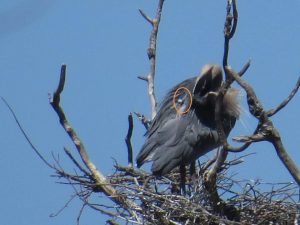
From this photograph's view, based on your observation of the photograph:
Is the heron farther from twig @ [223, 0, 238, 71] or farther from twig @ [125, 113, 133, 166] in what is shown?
twig @ [223, 0, 238, 71]

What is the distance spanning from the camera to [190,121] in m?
7.28

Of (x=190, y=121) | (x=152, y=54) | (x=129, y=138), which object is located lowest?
(x=129, y=138)

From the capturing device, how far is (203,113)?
23.9 ft

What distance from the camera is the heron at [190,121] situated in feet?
23.4

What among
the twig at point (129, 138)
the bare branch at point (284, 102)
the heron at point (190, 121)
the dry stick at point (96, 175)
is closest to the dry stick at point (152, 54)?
the heron at point (190, 121)

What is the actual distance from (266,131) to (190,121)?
1.90m

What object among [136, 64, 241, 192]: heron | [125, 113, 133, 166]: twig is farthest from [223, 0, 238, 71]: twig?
[136, 64, 241, 192]: heron

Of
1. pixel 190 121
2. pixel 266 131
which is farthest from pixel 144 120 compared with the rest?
pixel 266 131

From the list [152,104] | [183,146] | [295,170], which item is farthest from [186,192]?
[295,170]

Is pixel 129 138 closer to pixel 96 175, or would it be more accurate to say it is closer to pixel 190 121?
pixel 96 175

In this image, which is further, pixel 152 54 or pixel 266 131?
pixel 152 54

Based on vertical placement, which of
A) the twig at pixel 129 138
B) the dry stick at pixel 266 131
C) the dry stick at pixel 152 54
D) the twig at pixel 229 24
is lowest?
the dry stick at pixel 266 131

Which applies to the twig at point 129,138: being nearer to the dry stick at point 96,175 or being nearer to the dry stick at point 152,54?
the dry stick at point 96,175

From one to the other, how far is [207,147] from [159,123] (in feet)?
1.39
